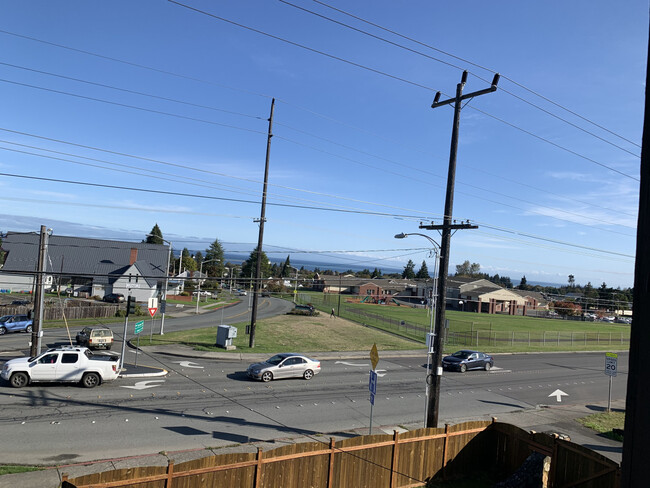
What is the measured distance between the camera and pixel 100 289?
2517 inches

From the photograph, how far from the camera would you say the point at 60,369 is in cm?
1891

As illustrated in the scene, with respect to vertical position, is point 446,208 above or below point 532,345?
above

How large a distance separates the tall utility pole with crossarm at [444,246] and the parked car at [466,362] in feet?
46.1

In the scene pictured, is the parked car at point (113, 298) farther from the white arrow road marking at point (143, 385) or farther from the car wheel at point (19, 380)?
the car wheel at point (19, 380)

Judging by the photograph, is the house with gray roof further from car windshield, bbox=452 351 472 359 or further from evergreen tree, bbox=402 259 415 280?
evergreen tree, bbox=402 259 415 280

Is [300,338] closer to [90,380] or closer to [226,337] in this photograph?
[226,337]

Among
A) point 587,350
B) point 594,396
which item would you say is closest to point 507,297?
point 587,350

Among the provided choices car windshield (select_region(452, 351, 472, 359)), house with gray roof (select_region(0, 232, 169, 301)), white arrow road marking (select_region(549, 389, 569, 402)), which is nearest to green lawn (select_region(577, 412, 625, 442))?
white arrow road marking (select_region(549, 389, 569, 402))

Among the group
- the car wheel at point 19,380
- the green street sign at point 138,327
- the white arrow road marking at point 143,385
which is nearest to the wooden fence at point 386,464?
the white arrow road marking at point 143,385

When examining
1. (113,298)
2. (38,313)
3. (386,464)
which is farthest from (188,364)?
(113,298)

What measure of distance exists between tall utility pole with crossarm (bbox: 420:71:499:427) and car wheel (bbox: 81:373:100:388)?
1407 centimetres

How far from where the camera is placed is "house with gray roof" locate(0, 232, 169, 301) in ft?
210

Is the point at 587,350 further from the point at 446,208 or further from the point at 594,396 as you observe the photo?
the point at 446,208

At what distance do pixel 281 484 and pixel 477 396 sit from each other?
614 inches
